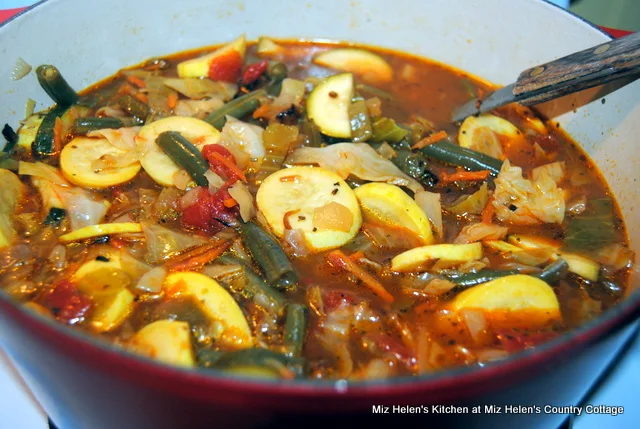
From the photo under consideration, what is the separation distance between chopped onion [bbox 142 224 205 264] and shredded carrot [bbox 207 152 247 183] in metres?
0.34

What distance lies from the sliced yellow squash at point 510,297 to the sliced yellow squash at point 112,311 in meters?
1.08

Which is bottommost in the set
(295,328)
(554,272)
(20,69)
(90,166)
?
(554,272)

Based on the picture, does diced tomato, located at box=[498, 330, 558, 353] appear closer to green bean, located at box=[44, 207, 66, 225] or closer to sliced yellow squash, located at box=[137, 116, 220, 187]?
Result: sliced yellow squash, located at box=[137, 116, 220, 187]

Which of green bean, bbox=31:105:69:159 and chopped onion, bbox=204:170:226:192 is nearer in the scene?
chopped onion, bbox=204:170:226:192

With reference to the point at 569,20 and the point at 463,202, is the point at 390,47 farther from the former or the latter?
the point at 463,202

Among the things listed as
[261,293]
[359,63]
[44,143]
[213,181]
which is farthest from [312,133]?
[44,143]

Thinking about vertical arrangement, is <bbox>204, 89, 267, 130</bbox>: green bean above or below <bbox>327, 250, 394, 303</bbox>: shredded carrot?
above

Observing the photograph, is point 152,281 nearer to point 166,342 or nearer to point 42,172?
point 166,342

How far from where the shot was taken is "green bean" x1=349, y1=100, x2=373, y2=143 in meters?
2.70

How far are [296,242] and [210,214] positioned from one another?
14.3 inches

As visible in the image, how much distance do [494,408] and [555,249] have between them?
1.10m

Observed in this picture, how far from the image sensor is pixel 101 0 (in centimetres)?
291

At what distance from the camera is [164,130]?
2586 mm

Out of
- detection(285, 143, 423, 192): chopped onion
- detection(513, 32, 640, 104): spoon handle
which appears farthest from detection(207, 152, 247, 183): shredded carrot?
detection(513, 32, 640, 104): spoon handle
